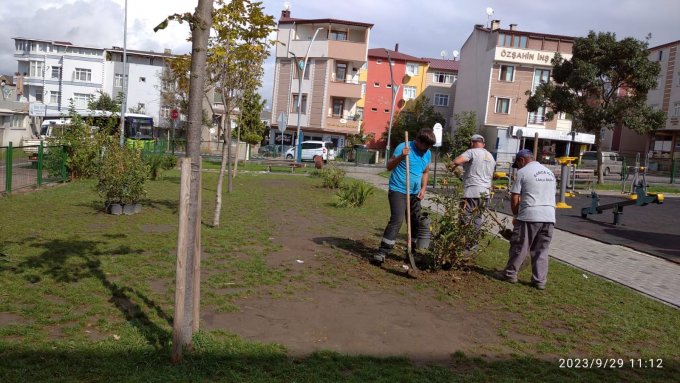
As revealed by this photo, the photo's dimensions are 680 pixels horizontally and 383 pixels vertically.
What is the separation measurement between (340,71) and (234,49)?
148 feet

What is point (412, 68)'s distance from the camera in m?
64.0

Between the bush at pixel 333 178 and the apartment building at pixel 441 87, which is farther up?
the apartment building at pixel 441 87

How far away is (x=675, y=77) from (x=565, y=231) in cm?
4894

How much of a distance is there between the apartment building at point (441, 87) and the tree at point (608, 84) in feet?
121

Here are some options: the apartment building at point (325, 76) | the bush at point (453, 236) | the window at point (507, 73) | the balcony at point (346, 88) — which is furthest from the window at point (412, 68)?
the bush at point (453, 236)

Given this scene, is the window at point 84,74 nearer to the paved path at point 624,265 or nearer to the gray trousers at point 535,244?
the paved path at point 624,265

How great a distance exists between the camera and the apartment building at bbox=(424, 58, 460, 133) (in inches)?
2544

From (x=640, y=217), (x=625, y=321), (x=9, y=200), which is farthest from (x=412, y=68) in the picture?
(x=625, y=321)

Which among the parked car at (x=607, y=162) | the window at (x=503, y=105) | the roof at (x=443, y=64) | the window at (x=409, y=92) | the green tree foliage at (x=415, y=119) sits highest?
the roof at (x=443, y=64)

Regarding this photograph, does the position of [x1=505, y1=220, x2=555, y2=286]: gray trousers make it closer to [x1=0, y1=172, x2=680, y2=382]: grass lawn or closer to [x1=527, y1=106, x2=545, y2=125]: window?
[x1=0, y1=172, x2=680, y2=382]: grass lawn

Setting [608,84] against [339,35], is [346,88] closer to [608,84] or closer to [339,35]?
[339,35]

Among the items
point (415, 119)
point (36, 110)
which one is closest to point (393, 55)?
point (415, 119)

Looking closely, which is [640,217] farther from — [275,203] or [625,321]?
[625,321]

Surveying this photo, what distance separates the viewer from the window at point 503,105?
50.7 meters
